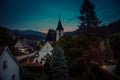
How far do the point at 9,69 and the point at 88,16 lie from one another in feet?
12.7

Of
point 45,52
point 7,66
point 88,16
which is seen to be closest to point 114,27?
point 88,16

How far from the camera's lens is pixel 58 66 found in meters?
7.25

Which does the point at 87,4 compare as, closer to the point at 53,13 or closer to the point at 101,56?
the point at 53,13

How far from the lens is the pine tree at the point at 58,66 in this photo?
7.08 m

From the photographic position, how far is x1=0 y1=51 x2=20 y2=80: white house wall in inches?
209

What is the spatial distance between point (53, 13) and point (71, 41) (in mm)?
2081

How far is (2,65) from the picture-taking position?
5.28 m

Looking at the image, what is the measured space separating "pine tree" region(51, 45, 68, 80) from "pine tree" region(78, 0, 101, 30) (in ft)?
5.52

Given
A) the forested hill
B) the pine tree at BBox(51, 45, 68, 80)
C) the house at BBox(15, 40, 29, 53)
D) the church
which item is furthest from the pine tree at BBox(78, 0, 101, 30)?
the house at BBox(15, 40, 29, 53)

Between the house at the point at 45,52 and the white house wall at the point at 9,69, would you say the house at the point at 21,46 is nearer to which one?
the house at the point at 45,52

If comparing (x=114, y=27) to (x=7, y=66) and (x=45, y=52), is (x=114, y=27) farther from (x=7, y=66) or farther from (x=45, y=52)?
(x=45, y=52)

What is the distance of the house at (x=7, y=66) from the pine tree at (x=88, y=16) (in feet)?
10.2

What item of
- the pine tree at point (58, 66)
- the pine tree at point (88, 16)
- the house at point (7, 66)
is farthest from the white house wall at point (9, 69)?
the pine tree at point (88, 16)

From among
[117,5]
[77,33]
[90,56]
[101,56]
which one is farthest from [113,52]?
[117,5]
